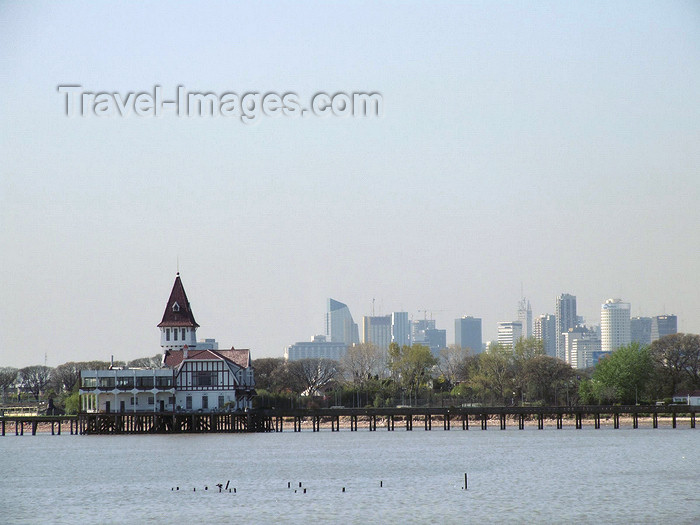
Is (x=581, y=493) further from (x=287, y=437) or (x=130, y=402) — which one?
(x=130, y=402)

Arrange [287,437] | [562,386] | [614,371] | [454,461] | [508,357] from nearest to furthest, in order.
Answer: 1. [454,461]
2. [287,437]
3. [614,371]
4. [562,386]
5. [508,357]

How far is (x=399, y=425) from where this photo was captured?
133500 mm

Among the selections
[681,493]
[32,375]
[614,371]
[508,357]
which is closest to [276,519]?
[681,493]

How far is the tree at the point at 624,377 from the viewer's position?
4924 inches

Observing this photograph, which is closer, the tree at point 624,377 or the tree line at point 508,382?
the tree at point 624,377

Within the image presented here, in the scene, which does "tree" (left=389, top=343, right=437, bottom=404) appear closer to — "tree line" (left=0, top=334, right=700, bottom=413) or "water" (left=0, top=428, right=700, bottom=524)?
"tree line" (left=0, top=334, right=700, bottom=413)

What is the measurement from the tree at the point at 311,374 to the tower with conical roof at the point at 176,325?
37.1m

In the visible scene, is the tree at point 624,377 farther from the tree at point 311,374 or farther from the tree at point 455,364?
the tree at point 455,364

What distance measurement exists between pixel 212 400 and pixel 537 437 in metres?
30.9

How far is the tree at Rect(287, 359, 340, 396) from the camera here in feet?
539

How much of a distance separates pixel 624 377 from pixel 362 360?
57.6m

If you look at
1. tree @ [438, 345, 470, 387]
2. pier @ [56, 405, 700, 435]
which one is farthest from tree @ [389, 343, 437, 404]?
pier @ [56, 405, 700, 435]

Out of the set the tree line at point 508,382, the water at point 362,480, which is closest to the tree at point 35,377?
the tree line at point 508,382

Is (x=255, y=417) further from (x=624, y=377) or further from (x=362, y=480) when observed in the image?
(x=362, y=480)
